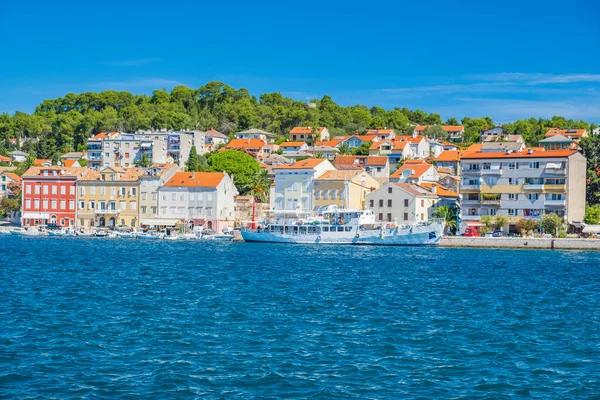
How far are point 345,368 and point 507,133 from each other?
124159 millimetres

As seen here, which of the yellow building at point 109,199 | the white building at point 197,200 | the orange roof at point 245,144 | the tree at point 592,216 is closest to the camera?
the tree at point 592,216

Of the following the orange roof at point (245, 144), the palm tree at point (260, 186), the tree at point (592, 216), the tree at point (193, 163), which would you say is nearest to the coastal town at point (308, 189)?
the palm tree at point (260, 186)

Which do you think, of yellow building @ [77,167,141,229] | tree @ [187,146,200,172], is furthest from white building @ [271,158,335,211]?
tree @ [187,146,200,172]

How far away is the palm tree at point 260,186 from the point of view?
92188mm

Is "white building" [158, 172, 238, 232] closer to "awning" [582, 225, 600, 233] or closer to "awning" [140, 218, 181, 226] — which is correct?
"awning" [140, 218, 181, 226]

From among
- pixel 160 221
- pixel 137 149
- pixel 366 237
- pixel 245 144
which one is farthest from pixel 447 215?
pixel 245 144

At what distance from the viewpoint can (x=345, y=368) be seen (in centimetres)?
1877

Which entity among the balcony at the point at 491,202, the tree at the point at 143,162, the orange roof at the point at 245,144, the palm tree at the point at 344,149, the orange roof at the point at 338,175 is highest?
the orange roof at the point at 245,144

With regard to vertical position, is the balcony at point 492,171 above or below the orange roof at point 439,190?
above

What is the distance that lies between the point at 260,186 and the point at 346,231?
2429 centimetres

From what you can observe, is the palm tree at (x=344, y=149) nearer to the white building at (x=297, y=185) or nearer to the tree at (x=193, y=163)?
the tree at (x=193, y=163)

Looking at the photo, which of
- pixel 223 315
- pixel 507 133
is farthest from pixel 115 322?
pixel 507 133

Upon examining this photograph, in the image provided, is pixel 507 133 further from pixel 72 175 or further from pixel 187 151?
pixel 72 175

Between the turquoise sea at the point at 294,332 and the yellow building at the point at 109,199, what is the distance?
41.6m
